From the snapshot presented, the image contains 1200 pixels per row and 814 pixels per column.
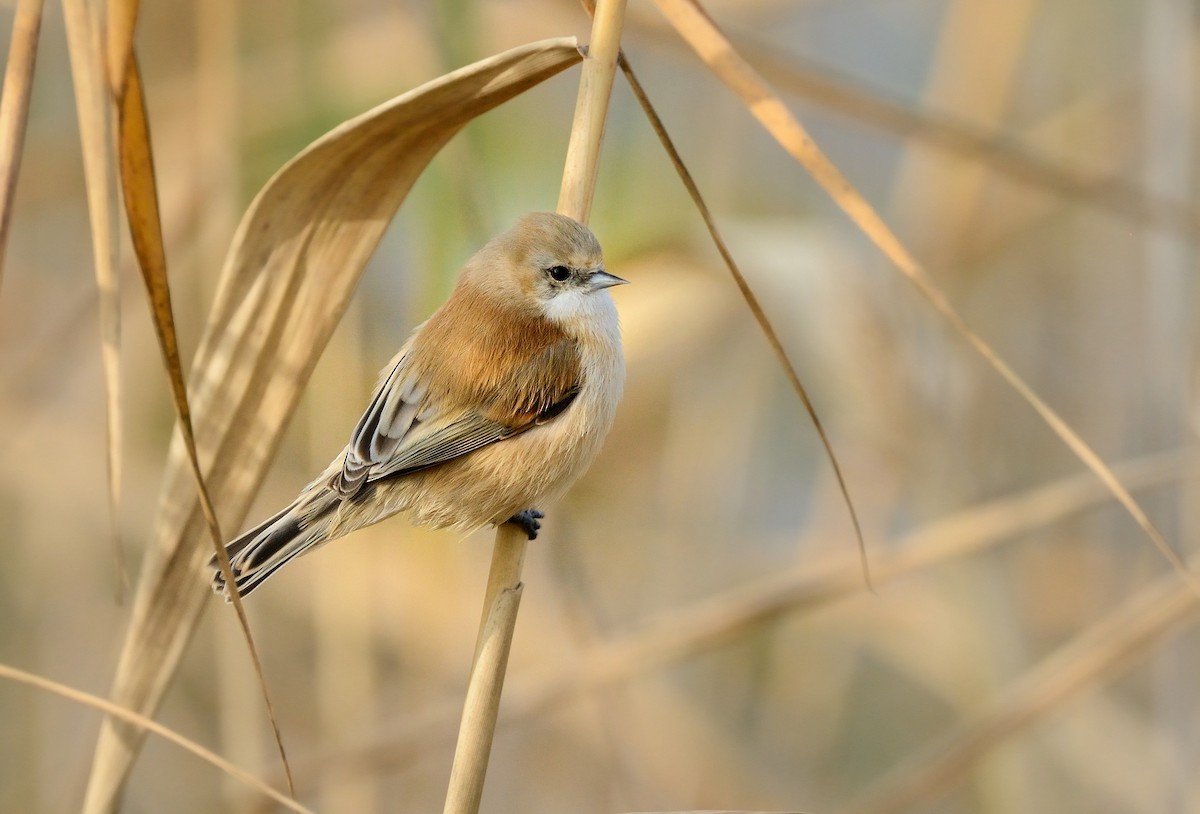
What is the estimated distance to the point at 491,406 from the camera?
2488 millimetres

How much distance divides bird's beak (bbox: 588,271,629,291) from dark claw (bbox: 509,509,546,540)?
0.54 meters

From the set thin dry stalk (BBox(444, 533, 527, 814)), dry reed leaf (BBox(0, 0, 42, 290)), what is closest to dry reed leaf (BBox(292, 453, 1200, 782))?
thin dry stalk (BBox(444, 533, 527, 814))

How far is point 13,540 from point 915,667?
3082 mm

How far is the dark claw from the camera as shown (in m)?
2.36

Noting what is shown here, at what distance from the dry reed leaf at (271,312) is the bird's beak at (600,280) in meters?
0.76

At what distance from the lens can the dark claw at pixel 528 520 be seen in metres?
2.36

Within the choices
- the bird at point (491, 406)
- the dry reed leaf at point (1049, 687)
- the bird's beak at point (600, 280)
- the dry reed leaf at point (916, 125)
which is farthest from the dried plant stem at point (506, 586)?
the dry reed leaf at point (1049, 687)

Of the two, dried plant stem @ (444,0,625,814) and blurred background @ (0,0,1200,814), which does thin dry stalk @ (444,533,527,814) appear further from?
blurred background @ (0,0,1200,814)

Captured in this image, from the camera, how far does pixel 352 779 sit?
3189 millimetres

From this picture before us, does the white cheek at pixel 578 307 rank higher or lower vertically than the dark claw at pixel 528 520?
higher

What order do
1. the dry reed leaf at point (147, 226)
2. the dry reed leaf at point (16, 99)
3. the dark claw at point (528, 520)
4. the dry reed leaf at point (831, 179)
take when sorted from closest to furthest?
the dry reed leaf at point (147, 226) → the dry reed leaf at point (16, 99) → the dry reed leaf at point (831, 179) → the dark claw at point (528, 520)

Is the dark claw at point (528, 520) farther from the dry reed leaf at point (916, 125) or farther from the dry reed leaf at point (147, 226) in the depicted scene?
the dry reed leaf at point (916, 125)

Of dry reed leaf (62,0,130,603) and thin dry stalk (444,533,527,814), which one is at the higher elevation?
dry reed leaf (62,0,130,603)

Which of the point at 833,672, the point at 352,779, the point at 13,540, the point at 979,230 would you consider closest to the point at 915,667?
the point at 833,672
